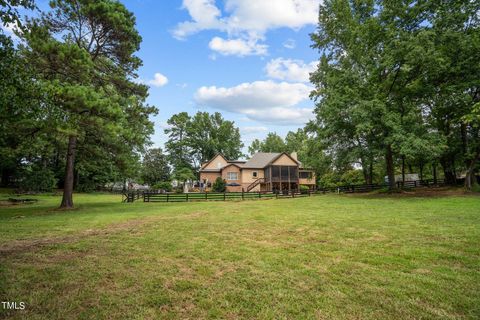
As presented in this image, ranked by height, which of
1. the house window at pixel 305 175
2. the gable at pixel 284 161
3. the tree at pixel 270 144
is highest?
the tree at pixel 270 144

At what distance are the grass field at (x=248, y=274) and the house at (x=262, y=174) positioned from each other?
92.8 ft

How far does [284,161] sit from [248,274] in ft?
109

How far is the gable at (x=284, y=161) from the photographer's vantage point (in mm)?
37000

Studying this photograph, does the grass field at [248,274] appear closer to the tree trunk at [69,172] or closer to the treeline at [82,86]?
the treeline at [82,86]

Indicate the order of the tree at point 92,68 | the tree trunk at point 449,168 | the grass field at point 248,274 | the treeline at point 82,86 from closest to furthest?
the grass field at point 248,274 → the treeline at point 82,86 → the tree at point 92,68 → the tree trunk at point 449,168

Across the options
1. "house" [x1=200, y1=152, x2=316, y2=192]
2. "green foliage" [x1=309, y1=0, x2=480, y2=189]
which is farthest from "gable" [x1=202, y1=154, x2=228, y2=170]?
"green foliage" [x1=309, y1=0, x2=480, y2=189]

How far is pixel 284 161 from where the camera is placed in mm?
37344

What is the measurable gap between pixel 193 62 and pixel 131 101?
9008 millimetres

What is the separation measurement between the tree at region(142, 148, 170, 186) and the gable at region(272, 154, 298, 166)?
27.8m

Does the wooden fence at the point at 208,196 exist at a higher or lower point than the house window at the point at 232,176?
lower

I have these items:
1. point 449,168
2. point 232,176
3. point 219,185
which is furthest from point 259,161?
point 449,168

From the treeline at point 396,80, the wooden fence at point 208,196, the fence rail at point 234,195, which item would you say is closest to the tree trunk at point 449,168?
the treeline at point 396,80

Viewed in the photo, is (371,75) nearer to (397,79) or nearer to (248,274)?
(397,79)

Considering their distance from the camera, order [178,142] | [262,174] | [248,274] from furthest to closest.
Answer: [178,142]
[262,174]
[248,274]
